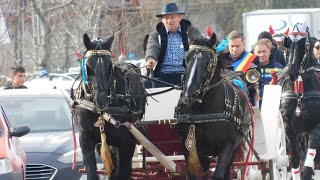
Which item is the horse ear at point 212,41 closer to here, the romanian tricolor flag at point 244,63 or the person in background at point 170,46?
the person in background at point 170,46

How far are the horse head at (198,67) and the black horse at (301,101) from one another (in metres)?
3.12

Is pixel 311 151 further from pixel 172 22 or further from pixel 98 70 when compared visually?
pixel 98 70

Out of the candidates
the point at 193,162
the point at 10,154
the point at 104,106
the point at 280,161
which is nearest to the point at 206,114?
the point at 193,162

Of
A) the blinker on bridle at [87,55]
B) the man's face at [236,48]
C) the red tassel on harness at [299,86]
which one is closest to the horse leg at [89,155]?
the blinker on bridle at [87,55]

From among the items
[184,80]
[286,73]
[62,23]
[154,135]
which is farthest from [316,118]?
[62,23]

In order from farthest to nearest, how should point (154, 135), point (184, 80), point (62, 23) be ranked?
point (62, 23), point (154, 135), point (184, 80)

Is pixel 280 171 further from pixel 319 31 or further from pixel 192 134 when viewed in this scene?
pixel 319 31

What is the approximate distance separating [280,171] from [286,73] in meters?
1.36

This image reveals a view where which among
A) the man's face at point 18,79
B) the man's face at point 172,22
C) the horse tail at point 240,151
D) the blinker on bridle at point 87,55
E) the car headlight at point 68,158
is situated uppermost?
the man's face at point 172,22

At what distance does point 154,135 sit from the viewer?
1152cm

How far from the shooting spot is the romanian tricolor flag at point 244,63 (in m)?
13.0

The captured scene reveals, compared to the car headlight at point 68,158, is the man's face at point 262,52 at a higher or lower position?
higher

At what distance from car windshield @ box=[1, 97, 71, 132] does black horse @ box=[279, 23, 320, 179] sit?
10.2 feet

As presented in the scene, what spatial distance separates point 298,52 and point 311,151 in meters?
1.39
